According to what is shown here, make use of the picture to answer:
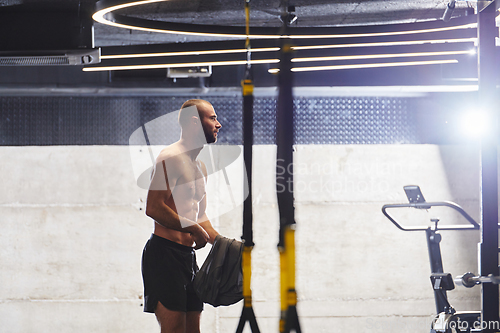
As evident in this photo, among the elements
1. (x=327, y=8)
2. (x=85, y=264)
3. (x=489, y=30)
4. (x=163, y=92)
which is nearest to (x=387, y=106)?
(x=327, y=8)

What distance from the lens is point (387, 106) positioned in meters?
4.39

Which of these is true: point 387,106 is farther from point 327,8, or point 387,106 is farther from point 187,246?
point 187,246

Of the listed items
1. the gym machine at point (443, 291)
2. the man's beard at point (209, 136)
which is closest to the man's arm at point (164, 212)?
the man's beard at point (209, 136)

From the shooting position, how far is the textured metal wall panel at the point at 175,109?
428cm

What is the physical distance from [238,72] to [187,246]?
202cm

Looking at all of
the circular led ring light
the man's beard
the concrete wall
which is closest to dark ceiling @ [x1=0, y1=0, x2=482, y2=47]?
the circular led ring light

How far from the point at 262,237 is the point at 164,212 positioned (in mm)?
1651

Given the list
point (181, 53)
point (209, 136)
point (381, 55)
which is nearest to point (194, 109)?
point (209, 136)

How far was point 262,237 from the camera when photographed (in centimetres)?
428

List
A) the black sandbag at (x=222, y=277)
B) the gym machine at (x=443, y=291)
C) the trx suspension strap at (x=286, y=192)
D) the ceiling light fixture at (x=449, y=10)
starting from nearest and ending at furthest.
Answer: the trx suspension strap at (x=286, y=192), the ceiling light fixture at (x=449, y=10), the black sandbag at (x=222, y=277), the gym machine at (x=443, y=291)

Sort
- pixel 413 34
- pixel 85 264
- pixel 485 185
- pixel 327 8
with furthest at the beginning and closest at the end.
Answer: pixel 85 264
pixel 327 8
pixel 413 34
pixel 485 185

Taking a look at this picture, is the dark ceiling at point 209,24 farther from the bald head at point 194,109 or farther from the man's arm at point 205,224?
the man's arm at point 205,224

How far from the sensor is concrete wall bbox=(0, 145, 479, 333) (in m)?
4.21

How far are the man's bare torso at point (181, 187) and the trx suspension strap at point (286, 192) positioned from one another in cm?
178
